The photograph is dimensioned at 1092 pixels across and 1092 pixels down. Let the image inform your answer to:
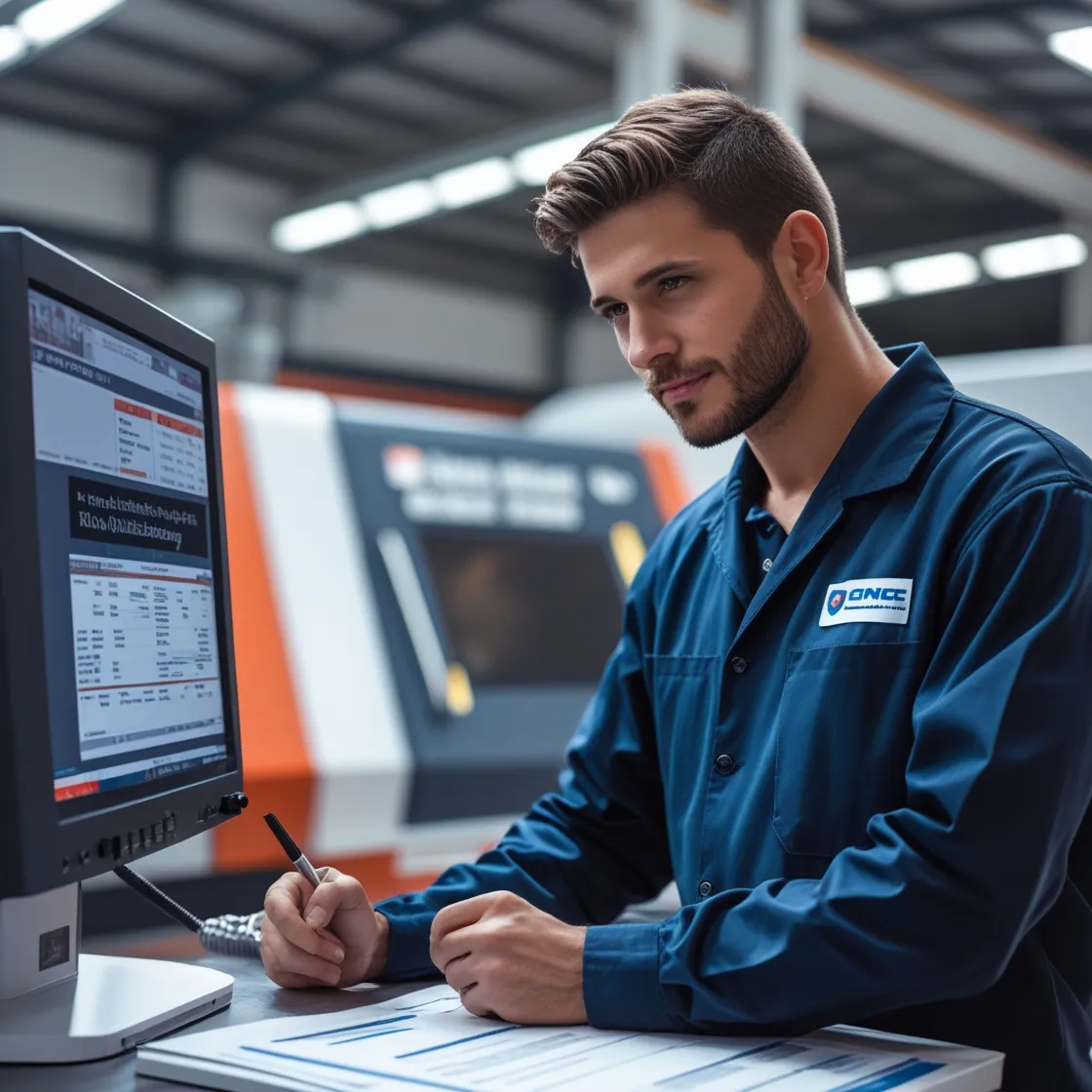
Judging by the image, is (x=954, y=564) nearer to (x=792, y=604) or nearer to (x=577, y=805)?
(x=792, y=604)

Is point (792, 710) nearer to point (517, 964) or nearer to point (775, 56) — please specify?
point (517, 964)

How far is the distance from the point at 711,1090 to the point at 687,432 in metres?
0.56

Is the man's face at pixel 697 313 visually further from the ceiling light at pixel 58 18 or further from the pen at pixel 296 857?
the ceiling light at pixel 58 18

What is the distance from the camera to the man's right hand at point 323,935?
1.06m

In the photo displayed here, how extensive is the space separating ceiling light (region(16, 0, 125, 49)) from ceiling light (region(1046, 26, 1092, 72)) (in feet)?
13.5

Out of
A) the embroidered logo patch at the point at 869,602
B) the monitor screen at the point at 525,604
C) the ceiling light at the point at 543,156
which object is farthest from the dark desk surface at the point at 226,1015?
the ceiling light at the point at 543,156

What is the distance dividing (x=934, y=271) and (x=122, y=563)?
29.8 ft

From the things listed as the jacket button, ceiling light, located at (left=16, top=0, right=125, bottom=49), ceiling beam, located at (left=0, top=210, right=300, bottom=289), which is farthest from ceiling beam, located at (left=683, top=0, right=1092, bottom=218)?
ceiling beam, located at (left=0, top=210, right=300, bottom=289)

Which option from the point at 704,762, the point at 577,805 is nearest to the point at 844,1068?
the point at 704,762

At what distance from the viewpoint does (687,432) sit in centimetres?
117

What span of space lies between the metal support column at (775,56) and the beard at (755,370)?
2.79m

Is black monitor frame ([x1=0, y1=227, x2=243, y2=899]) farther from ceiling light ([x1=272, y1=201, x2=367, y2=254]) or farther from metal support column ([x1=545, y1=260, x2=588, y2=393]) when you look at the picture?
metal support column ([x1=545, y1=260, x2=588, y2=393])

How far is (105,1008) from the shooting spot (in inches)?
35.7

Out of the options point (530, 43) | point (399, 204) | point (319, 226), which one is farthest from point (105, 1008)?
point (319, 226)
